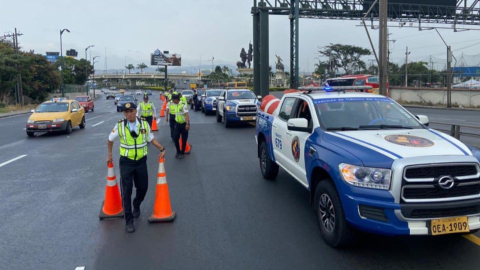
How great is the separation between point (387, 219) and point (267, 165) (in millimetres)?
4363

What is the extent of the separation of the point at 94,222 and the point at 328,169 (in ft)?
11.6

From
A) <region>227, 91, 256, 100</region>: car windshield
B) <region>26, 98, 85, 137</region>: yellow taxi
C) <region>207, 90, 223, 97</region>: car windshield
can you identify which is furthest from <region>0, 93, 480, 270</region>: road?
<region>207, 90, 223, 97</region>: car windshield

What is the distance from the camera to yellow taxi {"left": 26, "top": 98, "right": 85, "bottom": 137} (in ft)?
60.2

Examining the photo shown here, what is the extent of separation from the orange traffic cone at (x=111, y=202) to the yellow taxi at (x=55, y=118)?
515 inches

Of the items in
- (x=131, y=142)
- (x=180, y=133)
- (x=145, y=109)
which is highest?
(x=145, y=109)

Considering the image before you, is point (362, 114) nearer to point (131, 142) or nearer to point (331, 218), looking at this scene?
point (331, 218)

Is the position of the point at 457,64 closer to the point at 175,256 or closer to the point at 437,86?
the point at 437,86

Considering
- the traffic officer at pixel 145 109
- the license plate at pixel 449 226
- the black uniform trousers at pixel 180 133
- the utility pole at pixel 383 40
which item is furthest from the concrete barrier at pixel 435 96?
the license plate at pixel 449 226

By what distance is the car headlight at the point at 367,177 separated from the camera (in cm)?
448

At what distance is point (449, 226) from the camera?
448 cm

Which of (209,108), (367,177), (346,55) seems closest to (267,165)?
(367,177)

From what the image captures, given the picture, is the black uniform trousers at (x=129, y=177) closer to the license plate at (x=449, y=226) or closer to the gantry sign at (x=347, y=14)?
the license plate at (x=449, y=226)

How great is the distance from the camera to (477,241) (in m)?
5.39

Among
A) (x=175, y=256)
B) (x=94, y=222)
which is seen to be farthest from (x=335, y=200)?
(x=94, y=222)
